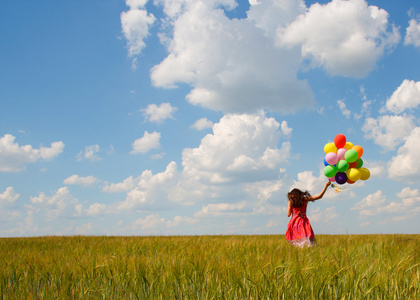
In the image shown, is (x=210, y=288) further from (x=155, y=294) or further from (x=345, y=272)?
(x=345, y=272)

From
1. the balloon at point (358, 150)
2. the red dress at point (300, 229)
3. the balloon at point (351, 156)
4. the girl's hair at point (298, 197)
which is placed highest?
the balloon at point (358, 150)

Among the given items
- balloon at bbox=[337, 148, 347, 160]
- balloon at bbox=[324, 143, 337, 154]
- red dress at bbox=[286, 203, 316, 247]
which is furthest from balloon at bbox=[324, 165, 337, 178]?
red dress at bbox=[286, 203, 316, 247]

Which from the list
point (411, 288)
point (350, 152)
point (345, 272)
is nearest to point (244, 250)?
point (345, 272)

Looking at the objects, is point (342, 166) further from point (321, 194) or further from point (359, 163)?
point (321, 194)

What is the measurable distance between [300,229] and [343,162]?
1.67m

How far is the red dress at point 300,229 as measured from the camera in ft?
23.8

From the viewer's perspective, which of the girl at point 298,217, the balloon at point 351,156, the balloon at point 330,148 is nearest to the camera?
the balloon at point 351,156

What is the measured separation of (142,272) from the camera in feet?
11.4

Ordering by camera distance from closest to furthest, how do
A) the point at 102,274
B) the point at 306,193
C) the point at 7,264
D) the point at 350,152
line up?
the point at 102,274, the point at 7,264, the point at 350,152, the point at 306,193

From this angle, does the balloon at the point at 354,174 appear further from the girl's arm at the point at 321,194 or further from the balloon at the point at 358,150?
the girl's arm at the point at 321,194

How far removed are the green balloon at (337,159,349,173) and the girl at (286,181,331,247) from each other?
1.73ft

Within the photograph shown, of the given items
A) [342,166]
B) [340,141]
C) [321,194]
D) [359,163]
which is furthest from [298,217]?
[340,141]

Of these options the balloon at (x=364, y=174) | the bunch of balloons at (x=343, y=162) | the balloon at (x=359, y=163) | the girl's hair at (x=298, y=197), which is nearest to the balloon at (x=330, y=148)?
the bunch of balloons at (x=343, y=162)

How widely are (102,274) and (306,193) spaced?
16.6 ft
